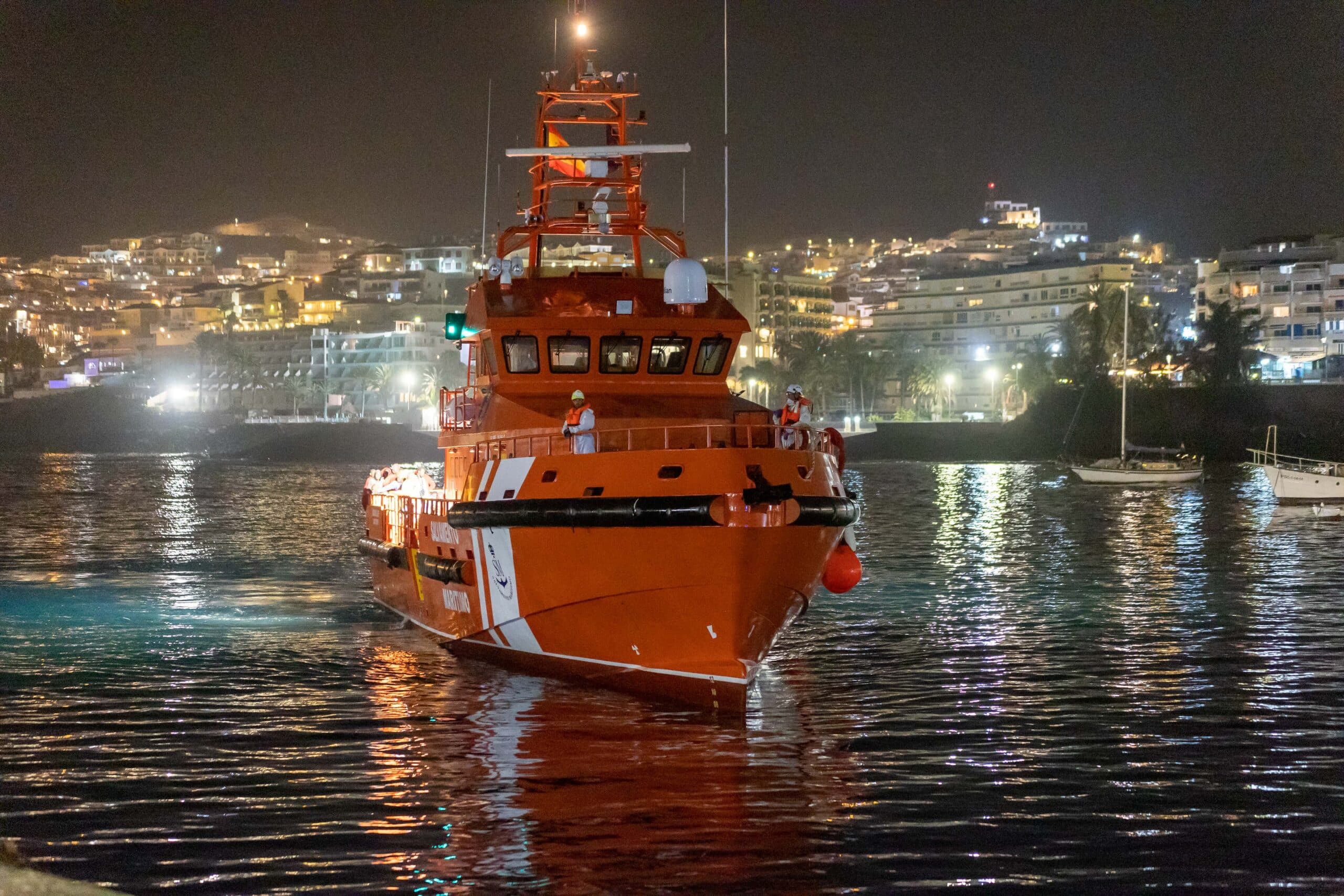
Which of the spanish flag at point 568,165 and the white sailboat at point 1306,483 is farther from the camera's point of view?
the white sailboat at point 1306,483

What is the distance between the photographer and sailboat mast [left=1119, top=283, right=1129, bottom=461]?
81.4 metres

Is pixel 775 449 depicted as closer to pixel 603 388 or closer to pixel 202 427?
pixel 603 388

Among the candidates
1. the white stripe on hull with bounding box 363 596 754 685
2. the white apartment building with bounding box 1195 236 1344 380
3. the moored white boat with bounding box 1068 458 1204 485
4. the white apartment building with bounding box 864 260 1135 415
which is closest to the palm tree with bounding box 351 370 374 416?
the white apartment building with bounding box 864 260 1135 415

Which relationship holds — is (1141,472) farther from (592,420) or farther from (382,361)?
(382,361)

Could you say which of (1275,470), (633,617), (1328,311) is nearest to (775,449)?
(633,617)

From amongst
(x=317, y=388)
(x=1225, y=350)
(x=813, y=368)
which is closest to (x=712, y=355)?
(x=1225, y=350)

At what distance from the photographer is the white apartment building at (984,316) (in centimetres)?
17238

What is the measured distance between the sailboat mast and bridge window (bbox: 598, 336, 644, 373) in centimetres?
6372

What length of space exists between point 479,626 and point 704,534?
5.41 meters

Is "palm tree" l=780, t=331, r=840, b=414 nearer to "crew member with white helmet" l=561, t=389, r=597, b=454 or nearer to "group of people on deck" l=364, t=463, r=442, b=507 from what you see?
"group of people on deck" l=364, t=463, r=442, b=507

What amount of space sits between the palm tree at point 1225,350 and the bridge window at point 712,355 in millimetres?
100504

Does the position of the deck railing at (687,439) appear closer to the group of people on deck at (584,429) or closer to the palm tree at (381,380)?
the group of people on deck at (584,429)

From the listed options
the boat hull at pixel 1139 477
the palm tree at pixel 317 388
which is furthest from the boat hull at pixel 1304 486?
the palm tree at pixel 317 388

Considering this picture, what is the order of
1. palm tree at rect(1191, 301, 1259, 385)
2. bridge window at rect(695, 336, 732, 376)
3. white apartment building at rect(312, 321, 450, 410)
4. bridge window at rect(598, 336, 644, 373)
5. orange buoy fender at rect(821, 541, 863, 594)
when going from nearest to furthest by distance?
orange buoy fender at rect(821, 541, 863, 594) → bridge window at rect(598, 336, 644, 373) → bridge window at rect(695, 336, 732, 376) → palm tree at rect(1191, 301, 1259, 385) → white apartment building at rect(312, 321, 450, 410)
